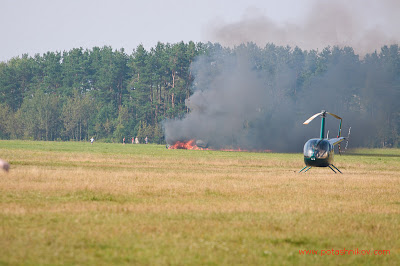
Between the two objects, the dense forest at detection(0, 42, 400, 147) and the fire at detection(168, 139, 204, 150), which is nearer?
the fire at detection(168, 139, 204, 150)

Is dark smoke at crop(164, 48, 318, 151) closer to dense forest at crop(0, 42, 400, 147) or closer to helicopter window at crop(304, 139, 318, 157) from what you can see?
dense forest at crop(0, 42, 400, 147)

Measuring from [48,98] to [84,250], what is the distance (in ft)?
464

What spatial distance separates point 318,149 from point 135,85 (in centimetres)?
10622

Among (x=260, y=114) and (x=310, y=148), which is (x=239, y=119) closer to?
(x=260, y=114)

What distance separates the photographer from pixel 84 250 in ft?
39.7

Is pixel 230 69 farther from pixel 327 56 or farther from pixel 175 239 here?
pixel 175 239

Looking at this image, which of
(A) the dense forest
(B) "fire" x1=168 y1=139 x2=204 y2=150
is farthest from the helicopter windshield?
(A) the dense forest

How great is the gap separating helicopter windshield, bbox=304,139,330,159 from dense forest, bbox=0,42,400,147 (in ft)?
213

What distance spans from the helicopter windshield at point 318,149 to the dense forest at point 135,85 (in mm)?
64996

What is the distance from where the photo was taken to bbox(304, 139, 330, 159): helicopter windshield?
39844 millimetres

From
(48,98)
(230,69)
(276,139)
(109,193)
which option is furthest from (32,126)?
(109,193)

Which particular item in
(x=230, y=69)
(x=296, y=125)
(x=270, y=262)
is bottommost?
(x=270, y=262)

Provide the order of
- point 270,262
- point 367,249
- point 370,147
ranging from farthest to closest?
point 370,147 → point 367,249 → point 270,262

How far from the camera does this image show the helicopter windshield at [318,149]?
39844mm
